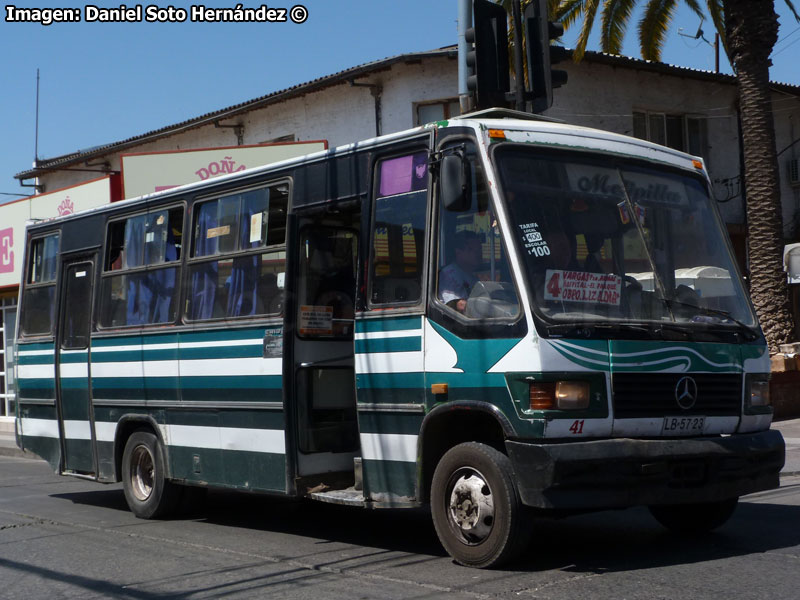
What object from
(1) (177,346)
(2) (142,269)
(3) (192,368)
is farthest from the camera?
(2) (142,269)

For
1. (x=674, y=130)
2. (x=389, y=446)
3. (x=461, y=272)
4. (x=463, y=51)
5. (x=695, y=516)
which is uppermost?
(x=674, y=130)

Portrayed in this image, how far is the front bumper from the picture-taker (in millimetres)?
6395

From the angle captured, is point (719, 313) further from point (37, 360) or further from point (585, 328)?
point (37, 360)

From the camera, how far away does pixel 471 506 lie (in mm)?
6855

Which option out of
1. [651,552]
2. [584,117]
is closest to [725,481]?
[651,552]

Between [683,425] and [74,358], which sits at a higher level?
[74,358]

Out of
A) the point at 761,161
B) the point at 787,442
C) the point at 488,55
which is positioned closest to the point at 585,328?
the point at 488,55

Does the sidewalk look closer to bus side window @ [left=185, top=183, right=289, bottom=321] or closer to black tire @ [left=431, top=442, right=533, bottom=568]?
black tire @ [left=431, top=442, right=533, bottom=568]

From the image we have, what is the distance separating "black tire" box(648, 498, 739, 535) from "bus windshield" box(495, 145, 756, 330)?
1372mm

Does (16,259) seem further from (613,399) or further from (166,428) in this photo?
(613,399)

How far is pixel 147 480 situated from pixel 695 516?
5180 mm

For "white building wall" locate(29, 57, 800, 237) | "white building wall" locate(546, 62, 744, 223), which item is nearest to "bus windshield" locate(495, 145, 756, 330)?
"white building wall" locate(29, 57, 800, 237)

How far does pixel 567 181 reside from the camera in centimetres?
722

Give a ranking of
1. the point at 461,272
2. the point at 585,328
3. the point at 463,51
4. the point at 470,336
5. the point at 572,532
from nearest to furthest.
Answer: the point at 585,328 → the point at 470,336 → the point at 461,272 → the point at 572,532 → the point at 463,51
